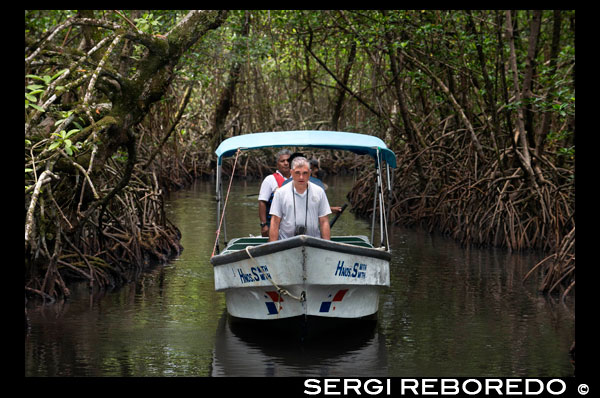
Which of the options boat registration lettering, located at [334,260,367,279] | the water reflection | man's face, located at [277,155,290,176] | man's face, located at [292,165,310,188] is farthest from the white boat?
man's face, located at [277,155,290,176]

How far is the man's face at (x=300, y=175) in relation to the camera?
29.1 ft

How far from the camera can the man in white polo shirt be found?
357 inches

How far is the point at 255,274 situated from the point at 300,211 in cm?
80

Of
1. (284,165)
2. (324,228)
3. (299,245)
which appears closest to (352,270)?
(324,228)

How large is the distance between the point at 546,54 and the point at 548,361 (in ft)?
42.5

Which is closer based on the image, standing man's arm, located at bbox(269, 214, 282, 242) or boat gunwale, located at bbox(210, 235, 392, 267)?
boat gunwale, located at bbox(210, 235, 392, 267)

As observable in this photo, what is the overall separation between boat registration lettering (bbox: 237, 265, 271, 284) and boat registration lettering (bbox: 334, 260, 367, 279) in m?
0.66

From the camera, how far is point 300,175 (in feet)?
29.2

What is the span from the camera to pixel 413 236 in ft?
56.6

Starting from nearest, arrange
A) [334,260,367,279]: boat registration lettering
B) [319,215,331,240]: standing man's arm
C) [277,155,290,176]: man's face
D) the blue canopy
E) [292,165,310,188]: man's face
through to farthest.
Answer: [334,260,367,279]: boat registration lettering
[292,165,310,188]: man's face
[319,215,331,240]: standing man's arm
the blue canopy
[277,155,290,176]: man's face

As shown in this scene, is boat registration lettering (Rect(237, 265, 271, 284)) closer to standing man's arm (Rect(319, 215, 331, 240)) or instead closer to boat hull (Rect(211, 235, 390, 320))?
boat hull (Rect(211, 235, 390, 320))
